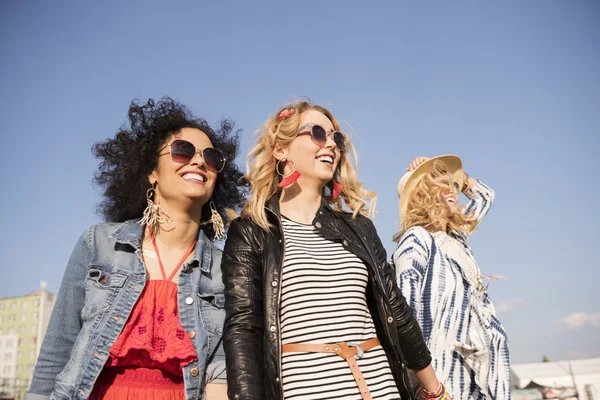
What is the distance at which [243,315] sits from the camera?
271 cm

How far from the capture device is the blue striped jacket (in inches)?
165

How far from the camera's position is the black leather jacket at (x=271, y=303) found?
2.58 m

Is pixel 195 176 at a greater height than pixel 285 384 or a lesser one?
greater

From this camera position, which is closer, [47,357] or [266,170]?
[47,357]

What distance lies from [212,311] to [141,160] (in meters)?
1.26

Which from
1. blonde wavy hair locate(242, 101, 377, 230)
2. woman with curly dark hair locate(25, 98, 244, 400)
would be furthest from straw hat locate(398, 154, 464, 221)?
woman with curly dark hair locate(25, 98, 244, 400)

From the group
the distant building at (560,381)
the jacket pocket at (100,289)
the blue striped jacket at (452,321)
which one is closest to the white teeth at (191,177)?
the jacket pocket at (100,289)

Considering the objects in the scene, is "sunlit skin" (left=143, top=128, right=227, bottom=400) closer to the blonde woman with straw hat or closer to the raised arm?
the raised arm

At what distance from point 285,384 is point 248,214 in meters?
1.13

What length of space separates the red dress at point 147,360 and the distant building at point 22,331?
275ft

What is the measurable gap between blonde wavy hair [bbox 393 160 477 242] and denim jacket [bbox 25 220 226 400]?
2.46 meters

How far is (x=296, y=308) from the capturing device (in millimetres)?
2812

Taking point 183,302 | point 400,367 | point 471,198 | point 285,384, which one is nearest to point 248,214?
point 183,302

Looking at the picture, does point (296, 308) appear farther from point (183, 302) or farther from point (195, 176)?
point (195, 176)
